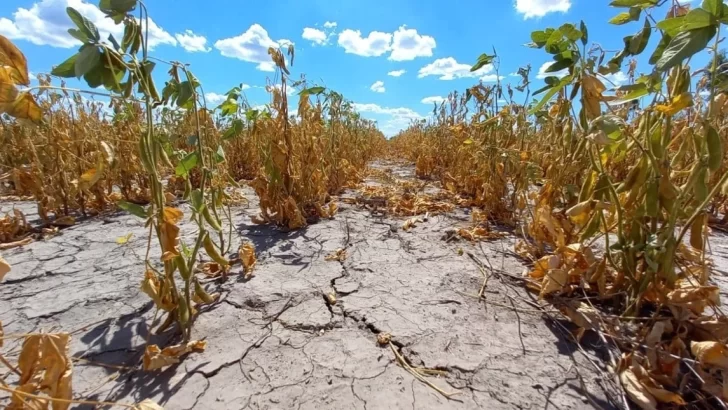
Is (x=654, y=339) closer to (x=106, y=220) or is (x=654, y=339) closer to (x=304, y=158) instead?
(x=304, y=158)

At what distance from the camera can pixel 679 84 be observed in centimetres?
104

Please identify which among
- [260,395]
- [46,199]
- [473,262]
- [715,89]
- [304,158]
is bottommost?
[260,395]

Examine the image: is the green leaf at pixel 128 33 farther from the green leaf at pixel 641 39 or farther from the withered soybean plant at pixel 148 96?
the green leaf at pixel 641 39

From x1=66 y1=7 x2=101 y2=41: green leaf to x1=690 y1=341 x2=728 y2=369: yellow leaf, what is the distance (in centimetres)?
183

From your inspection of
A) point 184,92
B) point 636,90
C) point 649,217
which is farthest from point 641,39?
point 184,92

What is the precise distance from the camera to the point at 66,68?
37.0 inches

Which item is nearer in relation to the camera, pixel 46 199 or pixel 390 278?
pixel 390 278

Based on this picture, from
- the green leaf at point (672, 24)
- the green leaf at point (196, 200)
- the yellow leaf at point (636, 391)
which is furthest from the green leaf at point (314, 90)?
the yellow leaf at point (636, 391)

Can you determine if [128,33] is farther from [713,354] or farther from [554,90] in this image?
[713,354]

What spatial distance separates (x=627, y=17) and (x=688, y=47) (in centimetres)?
40

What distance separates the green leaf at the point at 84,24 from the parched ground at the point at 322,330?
1.02 m

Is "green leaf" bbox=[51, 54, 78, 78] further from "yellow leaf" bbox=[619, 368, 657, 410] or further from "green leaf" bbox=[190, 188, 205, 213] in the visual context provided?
"yellow leaf" bbox=[619, 368, 657, 410]

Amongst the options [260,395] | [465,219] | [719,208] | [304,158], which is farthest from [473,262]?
[719,208]

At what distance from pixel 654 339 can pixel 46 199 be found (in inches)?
148
